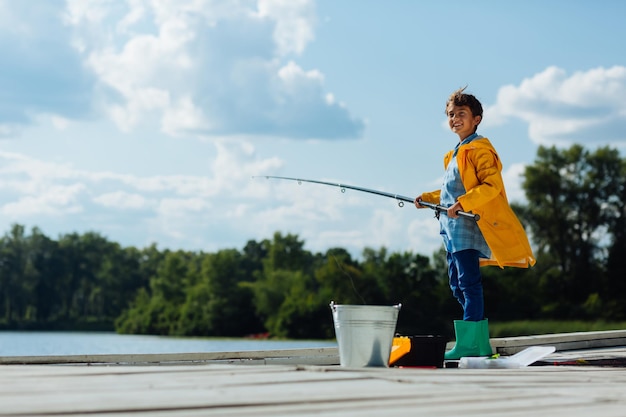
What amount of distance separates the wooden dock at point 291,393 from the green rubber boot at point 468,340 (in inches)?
70.9

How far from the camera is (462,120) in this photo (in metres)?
5.49

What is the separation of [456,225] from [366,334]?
1.56 metres

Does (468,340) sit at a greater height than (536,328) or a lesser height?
lesser

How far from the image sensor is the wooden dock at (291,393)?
7.02 ft

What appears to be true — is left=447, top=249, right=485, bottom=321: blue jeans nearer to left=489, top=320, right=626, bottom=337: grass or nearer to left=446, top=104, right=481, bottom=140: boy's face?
left=446, top=104, right=481, bottom=140: boy's face

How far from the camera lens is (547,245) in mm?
46656

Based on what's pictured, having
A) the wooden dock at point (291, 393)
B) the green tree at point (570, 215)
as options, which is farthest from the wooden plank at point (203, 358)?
the green tree at point (570, 215)

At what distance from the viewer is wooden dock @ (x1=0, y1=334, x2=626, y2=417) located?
2.14 meters

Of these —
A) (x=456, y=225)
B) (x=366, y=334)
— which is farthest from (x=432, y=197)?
(x=366, y=334)

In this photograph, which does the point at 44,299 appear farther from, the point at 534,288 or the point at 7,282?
the point at 534,288

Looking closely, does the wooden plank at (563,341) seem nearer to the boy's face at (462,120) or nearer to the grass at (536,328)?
the boy's face at (462,120)

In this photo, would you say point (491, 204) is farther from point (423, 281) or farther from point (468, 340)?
point (423, 281)

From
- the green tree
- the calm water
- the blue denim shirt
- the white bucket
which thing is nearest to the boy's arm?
the blue denim shirt

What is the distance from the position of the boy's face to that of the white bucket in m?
1.88
